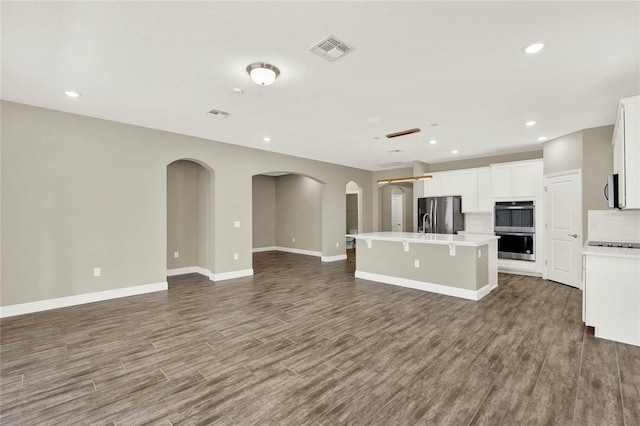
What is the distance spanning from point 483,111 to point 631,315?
9.74 ft

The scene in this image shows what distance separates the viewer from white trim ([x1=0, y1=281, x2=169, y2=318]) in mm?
3785

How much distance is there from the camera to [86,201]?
14.2ft

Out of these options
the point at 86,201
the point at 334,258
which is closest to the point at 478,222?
the point at 334,258

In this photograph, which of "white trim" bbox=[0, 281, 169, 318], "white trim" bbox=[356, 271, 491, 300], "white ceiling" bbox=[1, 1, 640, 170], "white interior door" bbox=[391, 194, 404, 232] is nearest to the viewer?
"white ceiling" bbox=[1, 1, 640, 170]

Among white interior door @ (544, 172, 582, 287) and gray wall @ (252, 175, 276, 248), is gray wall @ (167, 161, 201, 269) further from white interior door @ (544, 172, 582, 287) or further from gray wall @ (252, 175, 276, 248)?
white interior door @ (544, 172, 582, 287)

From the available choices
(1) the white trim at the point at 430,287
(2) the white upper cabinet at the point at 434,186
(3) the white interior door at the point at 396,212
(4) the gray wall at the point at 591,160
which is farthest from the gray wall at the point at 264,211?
(4) the gray wall at the point at 591,160

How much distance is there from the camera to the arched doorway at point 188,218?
610cm

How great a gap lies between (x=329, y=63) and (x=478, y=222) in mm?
6174

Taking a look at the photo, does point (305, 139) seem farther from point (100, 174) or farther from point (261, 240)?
point (261, 240)

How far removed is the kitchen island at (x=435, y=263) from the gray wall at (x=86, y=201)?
3.13 metres

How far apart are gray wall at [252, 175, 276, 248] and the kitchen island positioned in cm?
527

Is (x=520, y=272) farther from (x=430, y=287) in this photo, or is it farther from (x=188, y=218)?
(x=188, y=218)

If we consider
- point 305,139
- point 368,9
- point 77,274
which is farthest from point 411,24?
point 77,274

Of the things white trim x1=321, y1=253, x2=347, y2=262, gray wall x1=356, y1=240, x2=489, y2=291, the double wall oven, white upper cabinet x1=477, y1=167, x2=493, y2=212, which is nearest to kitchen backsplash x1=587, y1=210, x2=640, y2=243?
gray wall x1=356, y1=240, x2=489, y2=291
